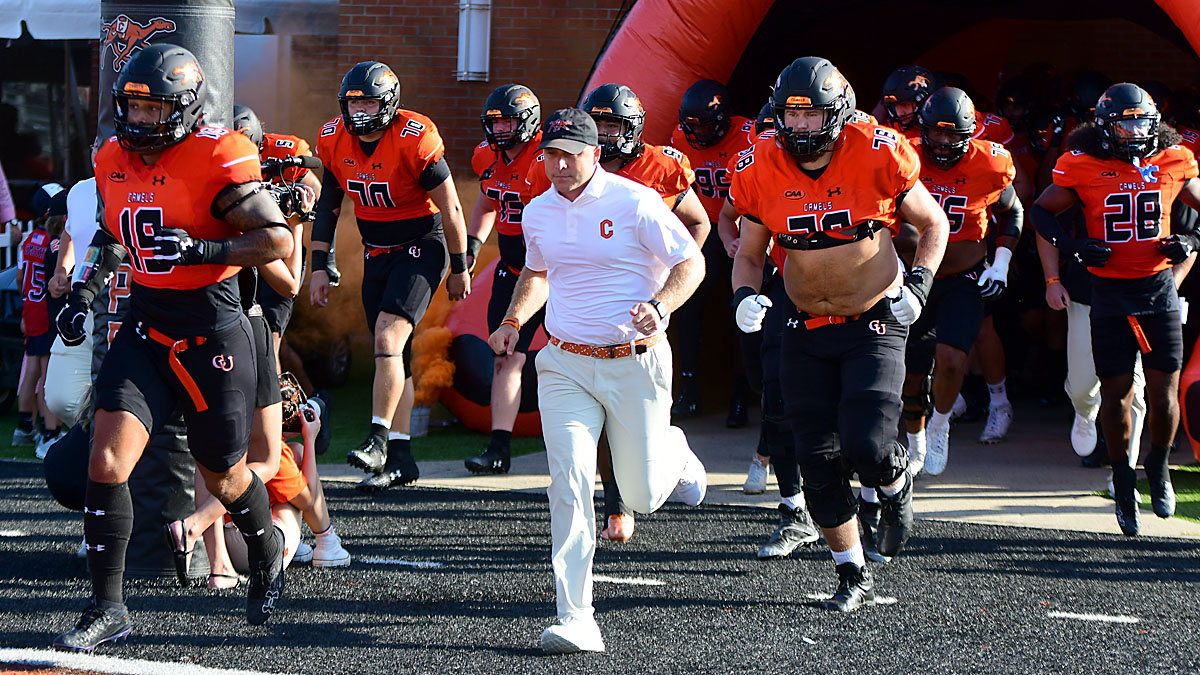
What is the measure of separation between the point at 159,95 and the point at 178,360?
0.84 metres

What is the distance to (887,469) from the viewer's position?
4781mm

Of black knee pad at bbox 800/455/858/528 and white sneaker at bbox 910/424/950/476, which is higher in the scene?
black knee pad at bbox 800/455/858/528

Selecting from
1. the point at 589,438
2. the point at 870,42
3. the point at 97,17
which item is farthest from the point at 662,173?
the point at 97,17

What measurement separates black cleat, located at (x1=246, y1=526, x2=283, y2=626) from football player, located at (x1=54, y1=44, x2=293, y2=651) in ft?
0.97

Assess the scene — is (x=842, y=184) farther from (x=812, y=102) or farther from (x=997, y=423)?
(x=997, y=423)

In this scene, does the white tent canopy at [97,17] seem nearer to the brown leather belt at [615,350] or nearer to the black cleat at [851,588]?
the brown leather belt at [615,350]

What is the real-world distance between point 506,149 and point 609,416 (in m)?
3.00

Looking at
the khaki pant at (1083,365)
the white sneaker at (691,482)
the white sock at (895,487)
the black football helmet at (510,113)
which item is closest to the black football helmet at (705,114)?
the black football helmet at (510,113)

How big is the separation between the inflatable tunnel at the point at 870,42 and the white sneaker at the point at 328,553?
314 cm

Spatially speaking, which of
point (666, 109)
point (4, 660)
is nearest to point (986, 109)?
point (666, 109)

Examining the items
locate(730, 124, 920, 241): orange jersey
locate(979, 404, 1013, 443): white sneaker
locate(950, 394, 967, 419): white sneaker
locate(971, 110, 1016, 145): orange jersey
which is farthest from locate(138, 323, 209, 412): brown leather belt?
locate(950, 394, 967, 419): white sneaker

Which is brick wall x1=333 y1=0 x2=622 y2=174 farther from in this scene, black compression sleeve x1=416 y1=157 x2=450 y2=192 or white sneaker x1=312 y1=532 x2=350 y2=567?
white sneaker x1=312 y1=532 x2=350 y2=567

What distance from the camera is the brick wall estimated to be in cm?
1163

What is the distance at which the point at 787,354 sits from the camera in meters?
4.94
